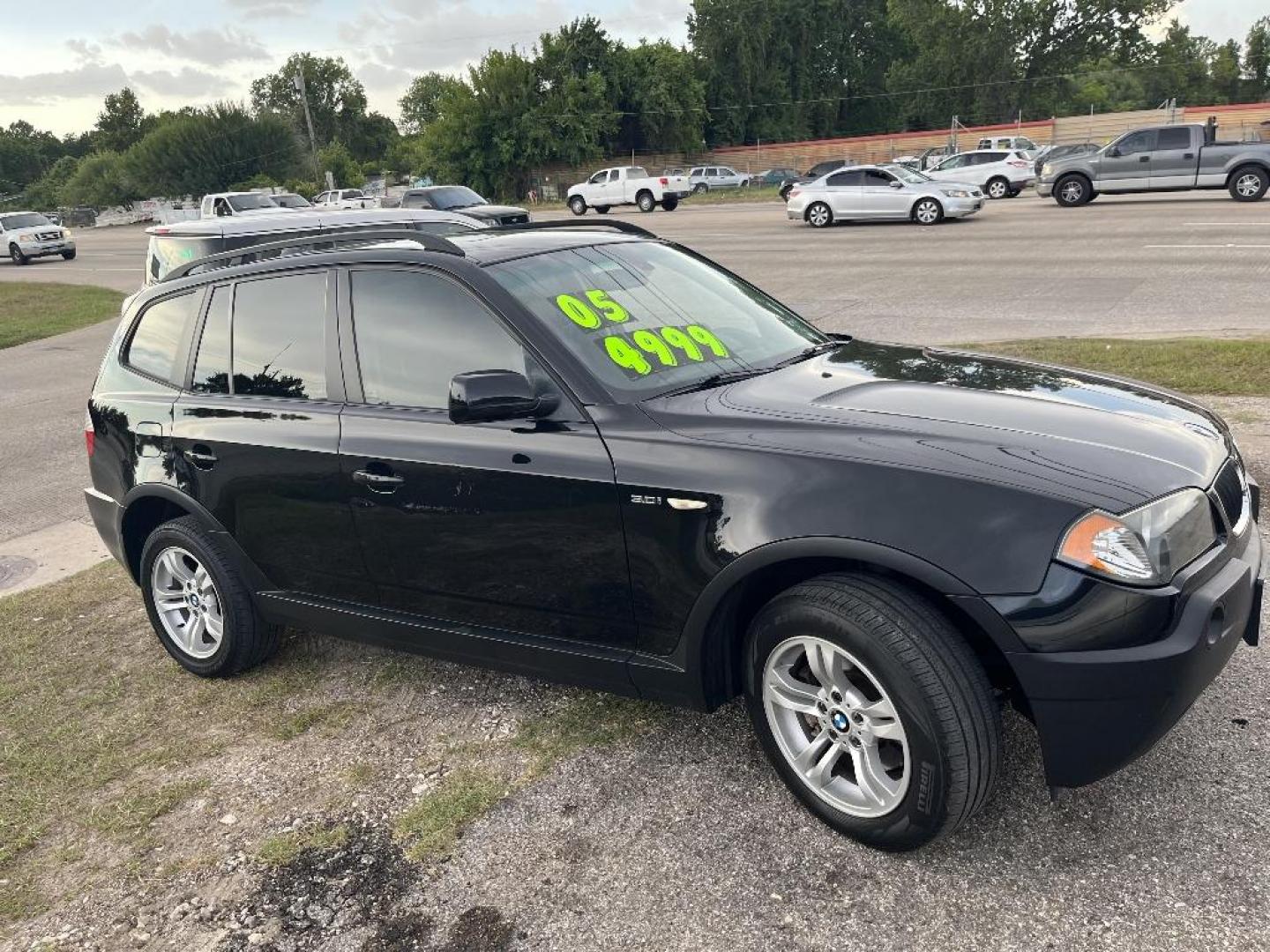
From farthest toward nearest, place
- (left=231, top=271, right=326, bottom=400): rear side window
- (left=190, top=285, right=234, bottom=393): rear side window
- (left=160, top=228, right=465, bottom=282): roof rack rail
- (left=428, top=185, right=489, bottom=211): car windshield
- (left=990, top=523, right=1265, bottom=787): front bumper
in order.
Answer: (left=428, top=185, right=489, bottom=211): car windshield
(left=190, top=285, right=234, bottom=393): rear side window
(left=231, top=271, right=326, bottom=400): rear side window
(left=160, top=228, right=465, bottom=282): roof rack rail
(left=990, top=523, right=1265, bottom=787): front bumper

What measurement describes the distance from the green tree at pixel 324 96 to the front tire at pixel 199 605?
13814 centimetres

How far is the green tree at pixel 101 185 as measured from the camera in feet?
252

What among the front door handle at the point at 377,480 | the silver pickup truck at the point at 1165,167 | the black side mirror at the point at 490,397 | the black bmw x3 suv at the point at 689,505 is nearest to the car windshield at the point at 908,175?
the silver pickup truck at the point at 1165,167

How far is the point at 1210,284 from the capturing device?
1206 centimetres

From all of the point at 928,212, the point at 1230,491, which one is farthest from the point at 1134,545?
the point at 928,212

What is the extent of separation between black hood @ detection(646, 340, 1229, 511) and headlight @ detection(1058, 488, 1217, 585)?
→ 0.04m

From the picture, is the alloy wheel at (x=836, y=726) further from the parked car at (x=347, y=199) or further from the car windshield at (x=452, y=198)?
the parked car at (x=347, y=199)

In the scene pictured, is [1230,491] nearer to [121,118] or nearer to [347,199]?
[347,199]

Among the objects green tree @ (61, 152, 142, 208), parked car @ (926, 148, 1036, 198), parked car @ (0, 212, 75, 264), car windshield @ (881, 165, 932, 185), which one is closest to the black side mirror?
car windshield @ (881, 165, 932, 185)

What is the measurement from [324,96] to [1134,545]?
14650 centimetres

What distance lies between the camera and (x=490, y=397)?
3084mm

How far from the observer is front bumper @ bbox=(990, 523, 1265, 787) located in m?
2.46

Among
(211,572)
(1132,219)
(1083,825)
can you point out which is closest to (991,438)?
(1083,825)

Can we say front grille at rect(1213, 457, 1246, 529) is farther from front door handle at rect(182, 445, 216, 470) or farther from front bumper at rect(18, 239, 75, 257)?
front bumper at rect(18, 239, 75, 257)
